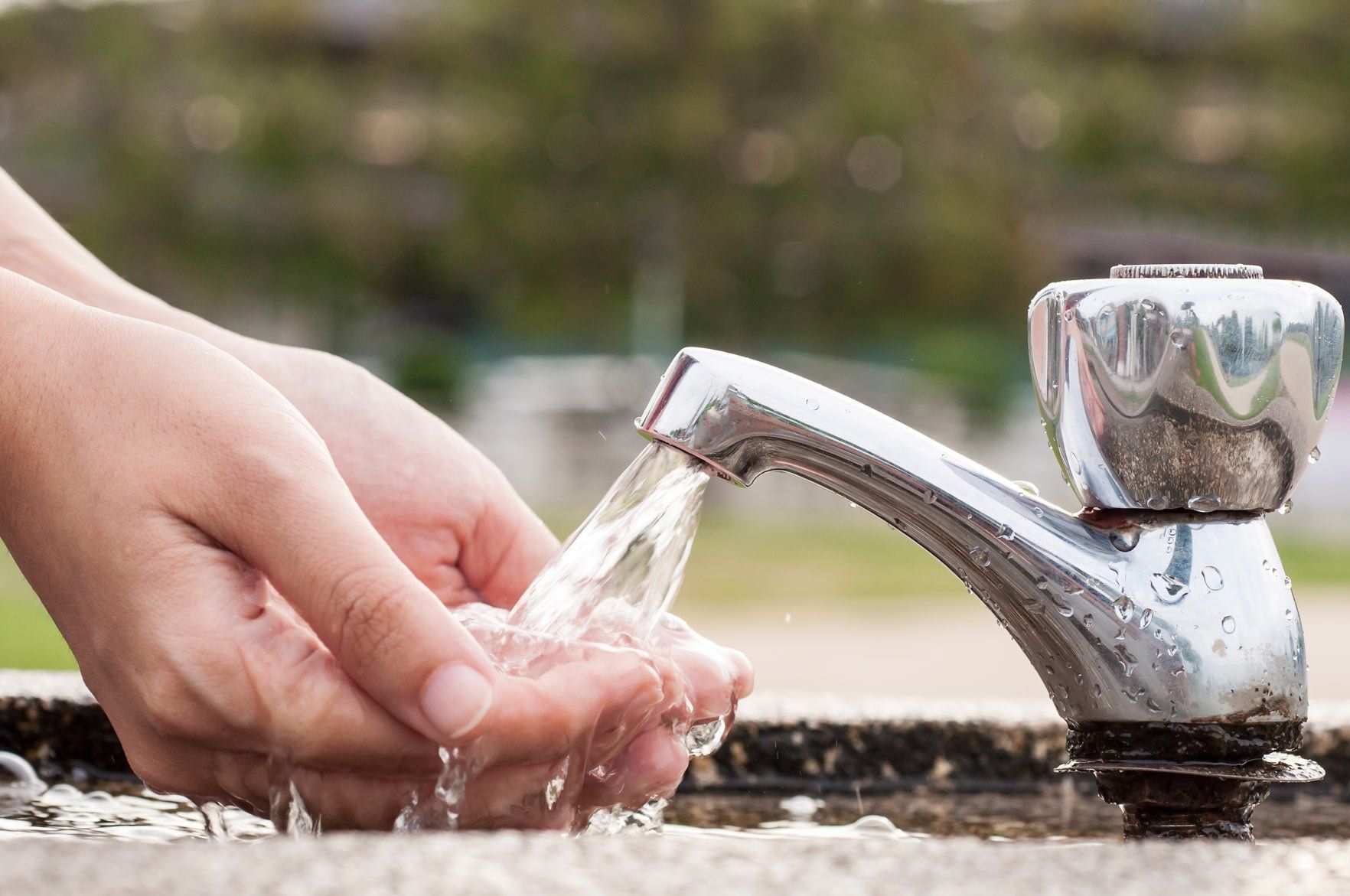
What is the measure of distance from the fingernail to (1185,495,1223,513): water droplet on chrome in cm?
37

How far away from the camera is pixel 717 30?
41.5 ft

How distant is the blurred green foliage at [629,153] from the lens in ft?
42.4

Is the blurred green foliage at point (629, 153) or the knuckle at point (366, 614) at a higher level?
the blurred green foliage at point (629, 153)

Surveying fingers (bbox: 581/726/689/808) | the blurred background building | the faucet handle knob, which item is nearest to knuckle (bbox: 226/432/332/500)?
fingers (bbox: 581/726/689/808)

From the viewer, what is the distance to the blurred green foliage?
1294 cm

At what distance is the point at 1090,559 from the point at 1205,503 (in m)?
0.06

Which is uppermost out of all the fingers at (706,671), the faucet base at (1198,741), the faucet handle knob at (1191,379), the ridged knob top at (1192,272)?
the ridged knob top at (1192,272)

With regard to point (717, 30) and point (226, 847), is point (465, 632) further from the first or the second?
point (717, 30)

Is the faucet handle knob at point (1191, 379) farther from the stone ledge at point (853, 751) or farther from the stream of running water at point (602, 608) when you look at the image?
the stone ledge at point (853, 751)

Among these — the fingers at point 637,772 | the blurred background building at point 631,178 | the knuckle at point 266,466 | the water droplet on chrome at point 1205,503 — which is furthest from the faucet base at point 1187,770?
the blurred background building at point 631,178

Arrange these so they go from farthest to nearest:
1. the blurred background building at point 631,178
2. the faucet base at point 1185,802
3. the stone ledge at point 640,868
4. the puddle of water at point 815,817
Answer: the blurred background building at point 631,178, the puddle of water at point 815,817, the faucet base at point 1185,802, the stone ledge at point 640,868

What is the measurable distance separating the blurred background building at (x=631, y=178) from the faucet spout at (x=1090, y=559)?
9.54 metres

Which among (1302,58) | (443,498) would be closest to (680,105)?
(1302,58)

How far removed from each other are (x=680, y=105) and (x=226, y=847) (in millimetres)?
12471
